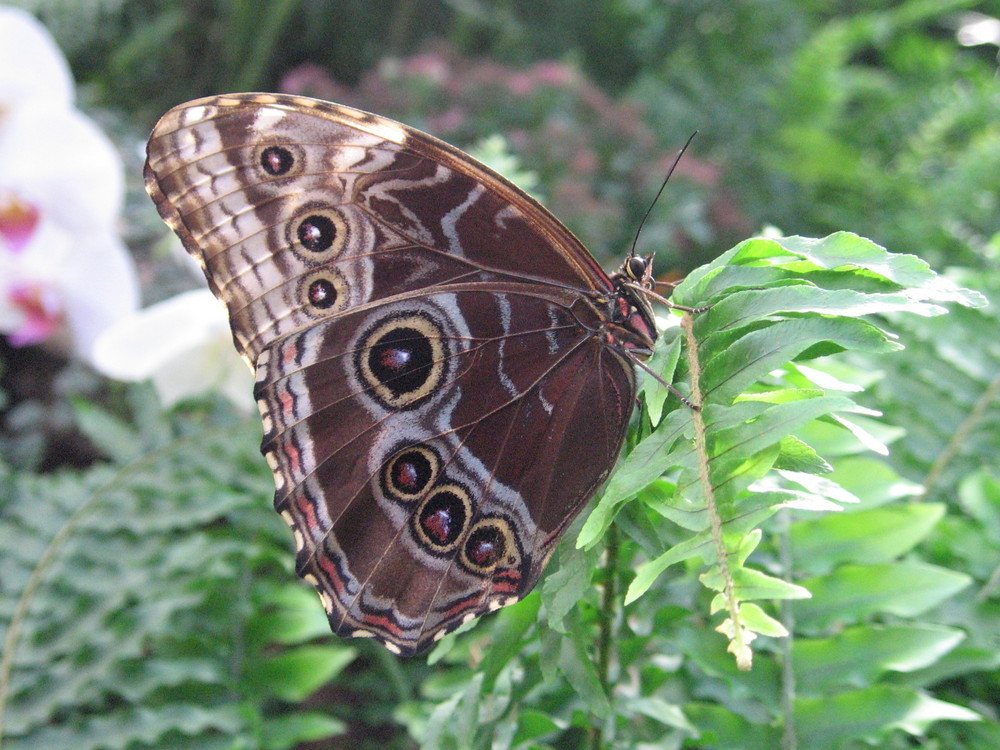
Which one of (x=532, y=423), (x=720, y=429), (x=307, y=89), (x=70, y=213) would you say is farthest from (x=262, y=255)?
(x=307, y=89)

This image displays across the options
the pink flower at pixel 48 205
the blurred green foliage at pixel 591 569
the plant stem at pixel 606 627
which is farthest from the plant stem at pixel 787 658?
the pink flower at pixel 48 205

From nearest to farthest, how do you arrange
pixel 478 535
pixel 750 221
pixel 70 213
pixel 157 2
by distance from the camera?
pixel 478 535 → pixel 70 213 → pixel 750 221 → pixel 157 2

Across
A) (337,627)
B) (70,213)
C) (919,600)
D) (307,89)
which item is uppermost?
(307,89)

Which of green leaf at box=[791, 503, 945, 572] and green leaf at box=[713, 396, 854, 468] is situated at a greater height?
green leaf at box=[713, 396, 854, 468]

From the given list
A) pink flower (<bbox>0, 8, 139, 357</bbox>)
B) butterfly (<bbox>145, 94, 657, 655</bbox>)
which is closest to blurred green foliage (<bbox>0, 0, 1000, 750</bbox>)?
butterfly (<bbox>145, 94, 657, 655</bbox>)

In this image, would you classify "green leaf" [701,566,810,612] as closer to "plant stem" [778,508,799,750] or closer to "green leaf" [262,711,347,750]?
"plant stem" [778,508,799,750]

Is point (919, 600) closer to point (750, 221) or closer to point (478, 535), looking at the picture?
point (478, 535)
